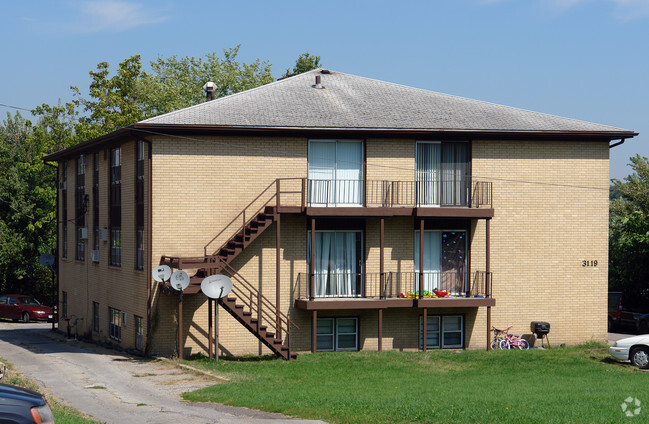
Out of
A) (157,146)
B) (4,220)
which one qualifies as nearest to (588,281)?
(157,146)

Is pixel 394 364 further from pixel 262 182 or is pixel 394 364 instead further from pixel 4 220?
pixel 4 220

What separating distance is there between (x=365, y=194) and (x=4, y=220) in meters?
30.8

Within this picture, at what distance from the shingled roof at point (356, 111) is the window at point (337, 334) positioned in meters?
6.59

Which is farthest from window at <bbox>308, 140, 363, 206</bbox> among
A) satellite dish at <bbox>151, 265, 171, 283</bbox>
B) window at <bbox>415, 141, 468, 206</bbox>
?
satellite dish at <bbox>151, 265, 171, 283</bbox>

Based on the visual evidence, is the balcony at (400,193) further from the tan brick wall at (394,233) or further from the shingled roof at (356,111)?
the shingled roof at (356,111)

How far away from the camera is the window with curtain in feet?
95.5

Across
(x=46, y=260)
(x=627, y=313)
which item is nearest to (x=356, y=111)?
(x=46, y=260)

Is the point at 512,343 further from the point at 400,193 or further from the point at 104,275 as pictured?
the point at 104,275

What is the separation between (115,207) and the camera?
32938 millimetres

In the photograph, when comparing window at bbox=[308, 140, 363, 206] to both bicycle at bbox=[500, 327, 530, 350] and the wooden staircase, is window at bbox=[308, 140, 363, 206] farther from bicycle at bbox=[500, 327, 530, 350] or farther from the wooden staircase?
bicycle at bbox=[500, 327, 530, 350]

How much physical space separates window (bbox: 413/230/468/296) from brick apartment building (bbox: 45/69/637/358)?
50mm

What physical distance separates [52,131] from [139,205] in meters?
35.6

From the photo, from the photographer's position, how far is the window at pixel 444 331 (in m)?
30.2

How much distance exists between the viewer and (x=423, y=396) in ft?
64.5
